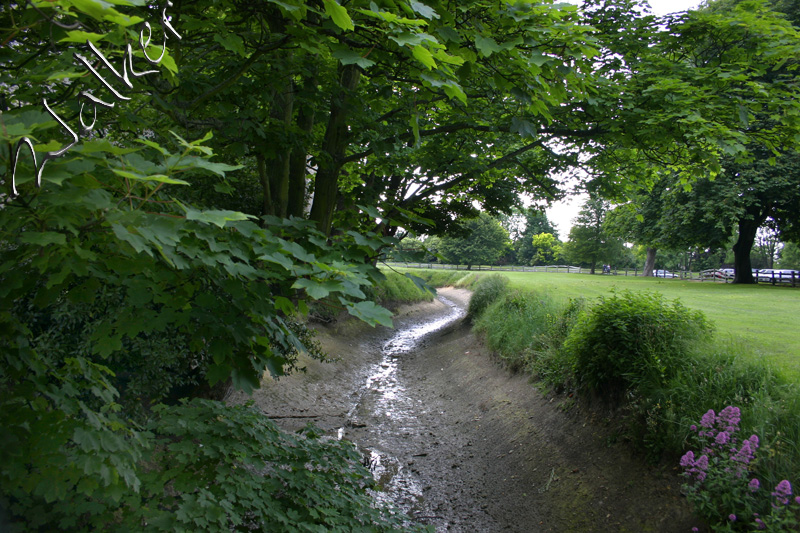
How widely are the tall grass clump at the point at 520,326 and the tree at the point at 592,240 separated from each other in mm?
51126

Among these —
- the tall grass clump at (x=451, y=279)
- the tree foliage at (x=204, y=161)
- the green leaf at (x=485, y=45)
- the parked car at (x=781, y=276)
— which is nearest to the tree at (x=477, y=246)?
the tall grass clump at (x=451, y=279)

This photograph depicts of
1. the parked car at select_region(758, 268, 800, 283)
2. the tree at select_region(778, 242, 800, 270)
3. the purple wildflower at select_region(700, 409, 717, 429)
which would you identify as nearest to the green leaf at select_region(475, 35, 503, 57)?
the purple wildflower at select_region(700, 409, 717, 429)

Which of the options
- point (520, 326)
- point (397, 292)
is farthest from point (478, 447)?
point (397, 292)

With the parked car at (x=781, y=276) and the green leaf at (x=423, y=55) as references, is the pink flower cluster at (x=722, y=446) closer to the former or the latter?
the green leaf at (x=423, y=55)

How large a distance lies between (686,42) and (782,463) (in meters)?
5.83

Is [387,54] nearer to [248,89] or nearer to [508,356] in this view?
[248,89]

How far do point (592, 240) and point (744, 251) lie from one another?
36.1 meters

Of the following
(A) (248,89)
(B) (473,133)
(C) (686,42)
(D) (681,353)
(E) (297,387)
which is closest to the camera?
(A) (248,89)

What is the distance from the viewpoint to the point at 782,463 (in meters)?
3.76

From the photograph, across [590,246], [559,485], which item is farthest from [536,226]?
[559,485]

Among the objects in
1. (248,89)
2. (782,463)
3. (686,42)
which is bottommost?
(782,463)

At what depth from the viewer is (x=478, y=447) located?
7.55m

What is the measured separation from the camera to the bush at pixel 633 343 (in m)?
5.64

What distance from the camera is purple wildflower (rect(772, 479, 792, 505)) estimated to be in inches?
132
